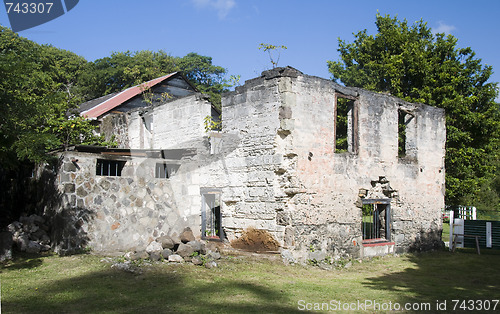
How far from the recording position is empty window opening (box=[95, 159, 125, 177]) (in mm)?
11234

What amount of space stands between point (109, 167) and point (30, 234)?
2323 mm

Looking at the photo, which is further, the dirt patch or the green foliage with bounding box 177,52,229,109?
the green foliage with bounding box 177,52,229,109

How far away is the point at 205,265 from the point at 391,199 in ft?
21.2

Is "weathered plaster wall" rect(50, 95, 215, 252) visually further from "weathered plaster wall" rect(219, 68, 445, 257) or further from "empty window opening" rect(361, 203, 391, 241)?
"empty window opening" rect(361, 203, 391, 241)

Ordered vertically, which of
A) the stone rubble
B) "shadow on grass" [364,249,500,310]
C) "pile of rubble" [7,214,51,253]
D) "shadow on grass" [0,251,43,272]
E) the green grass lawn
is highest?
"pile of rubble" [7,214,51,253]

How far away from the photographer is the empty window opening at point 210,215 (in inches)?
498

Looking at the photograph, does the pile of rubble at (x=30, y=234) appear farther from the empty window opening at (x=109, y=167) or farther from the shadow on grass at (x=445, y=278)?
the shadow on grass at (x=445, y=278)

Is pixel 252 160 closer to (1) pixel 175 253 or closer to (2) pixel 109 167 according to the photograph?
(1) pixel 175 253

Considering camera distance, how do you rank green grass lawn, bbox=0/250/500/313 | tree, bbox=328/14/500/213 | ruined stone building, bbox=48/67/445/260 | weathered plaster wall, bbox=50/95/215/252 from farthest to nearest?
tree, bbox=328/14/500/213
ruined stone building, bbox=48/67/445/260
weathered plaster wall, bbox=50/95/215/252
green grass lawn, bbox=0/250/500/313

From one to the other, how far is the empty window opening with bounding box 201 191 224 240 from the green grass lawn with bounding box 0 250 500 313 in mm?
2290

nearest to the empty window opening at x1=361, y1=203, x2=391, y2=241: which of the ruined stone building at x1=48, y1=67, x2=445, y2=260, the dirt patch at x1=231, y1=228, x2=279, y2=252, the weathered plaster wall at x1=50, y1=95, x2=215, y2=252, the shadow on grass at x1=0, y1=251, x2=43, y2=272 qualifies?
the ruined stone building at x1=48, y1=67, x2=445, y2=260

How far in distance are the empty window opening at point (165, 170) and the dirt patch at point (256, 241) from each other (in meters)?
2.69

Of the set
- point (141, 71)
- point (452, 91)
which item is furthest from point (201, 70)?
point (452, 91)

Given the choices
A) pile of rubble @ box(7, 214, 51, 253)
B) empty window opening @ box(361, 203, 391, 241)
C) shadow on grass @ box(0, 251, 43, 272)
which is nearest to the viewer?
shadow on grass @ box(0, 251, 43, 272)
